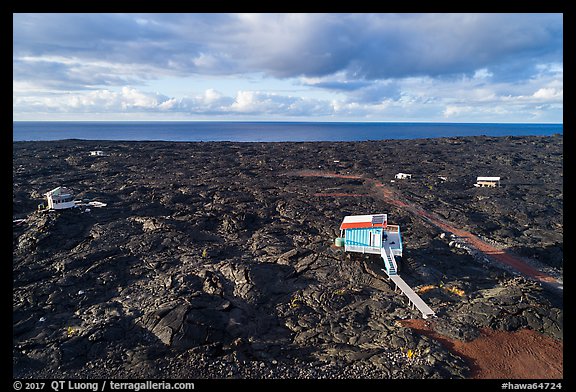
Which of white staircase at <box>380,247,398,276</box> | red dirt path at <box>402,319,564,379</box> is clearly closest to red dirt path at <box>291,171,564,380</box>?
red dirt path at <box>402,319,564,379</box>

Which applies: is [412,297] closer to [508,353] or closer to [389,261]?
[389,261]

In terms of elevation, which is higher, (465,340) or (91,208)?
(91,208)

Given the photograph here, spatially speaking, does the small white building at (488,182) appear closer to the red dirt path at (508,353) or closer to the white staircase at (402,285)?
the white staircase at (402,285)

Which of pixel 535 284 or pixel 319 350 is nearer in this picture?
pixel 319 350

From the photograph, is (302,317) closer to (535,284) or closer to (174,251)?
(174,251)

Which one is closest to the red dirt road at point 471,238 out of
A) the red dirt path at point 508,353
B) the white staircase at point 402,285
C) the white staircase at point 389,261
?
the red dirt path at point 508,353

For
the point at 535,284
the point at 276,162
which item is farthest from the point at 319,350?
the point at 276,162

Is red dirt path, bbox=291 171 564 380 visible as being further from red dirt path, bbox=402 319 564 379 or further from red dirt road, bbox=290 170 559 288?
red dirt road, bbox=290 170 559 288
